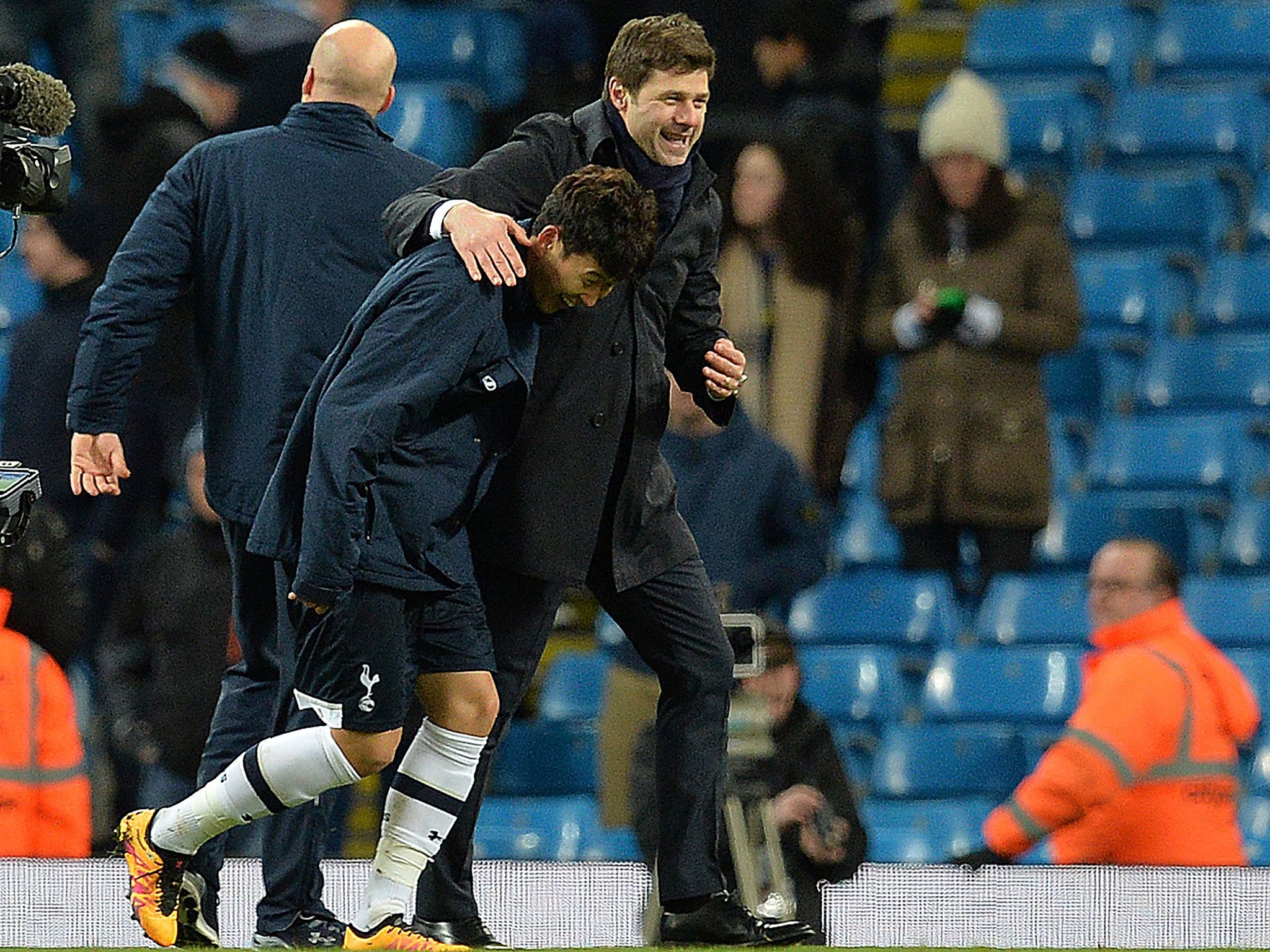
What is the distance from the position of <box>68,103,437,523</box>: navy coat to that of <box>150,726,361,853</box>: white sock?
59 centimetres

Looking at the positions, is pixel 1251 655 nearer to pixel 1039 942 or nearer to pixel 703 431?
pixel 703 431

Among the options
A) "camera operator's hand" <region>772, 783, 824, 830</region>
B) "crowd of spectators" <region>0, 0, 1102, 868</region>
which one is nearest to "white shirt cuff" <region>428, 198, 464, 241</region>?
Result: "camera operator's hand" <region>772, 783, 824, 830</region>

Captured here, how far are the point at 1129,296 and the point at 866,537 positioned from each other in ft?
4.11

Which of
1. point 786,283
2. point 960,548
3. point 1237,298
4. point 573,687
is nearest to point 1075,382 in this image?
point 1237,298

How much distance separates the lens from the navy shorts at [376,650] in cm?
459

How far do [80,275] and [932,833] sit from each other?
3218 millimetres

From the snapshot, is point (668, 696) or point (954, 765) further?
point (954, 765)

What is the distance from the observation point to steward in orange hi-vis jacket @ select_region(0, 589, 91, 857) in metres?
6.82

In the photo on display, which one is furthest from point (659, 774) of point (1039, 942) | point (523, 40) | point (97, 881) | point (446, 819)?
point (523, 40)

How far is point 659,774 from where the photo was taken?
16.5 ft

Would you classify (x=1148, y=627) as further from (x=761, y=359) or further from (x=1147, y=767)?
(x=761, y=359)

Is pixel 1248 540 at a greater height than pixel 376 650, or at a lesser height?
lesser

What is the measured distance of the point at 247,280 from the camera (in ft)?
17.0

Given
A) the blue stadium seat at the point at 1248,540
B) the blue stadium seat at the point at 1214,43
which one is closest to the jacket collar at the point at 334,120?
the blue stadium seat at the point at 1248,540
